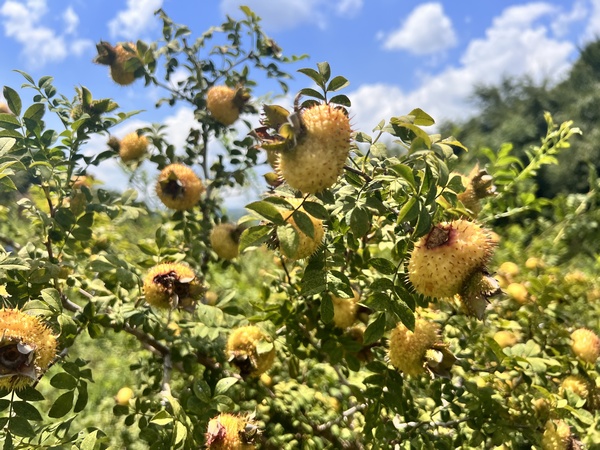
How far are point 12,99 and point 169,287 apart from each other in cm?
66

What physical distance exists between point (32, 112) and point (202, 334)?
2.51ft

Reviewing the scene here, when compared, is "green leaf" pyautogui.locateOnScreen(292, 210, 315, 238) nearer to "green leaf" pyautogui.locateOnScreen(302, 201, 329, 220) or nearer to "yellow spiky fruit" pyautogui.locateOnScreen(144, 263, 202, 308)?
"green leaf" pyautogui.locateOnScreen(302, 201, 329, 220)

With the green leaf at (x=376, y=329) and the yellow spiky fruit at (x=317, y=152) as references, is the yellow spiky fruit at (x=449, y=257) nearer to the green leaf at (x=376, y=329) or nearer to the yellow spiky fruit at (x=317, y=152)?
the green leaf at (x=376, y=329)

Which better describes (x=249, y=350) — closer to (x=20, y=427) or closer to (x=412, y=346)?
(x=412, y=346)

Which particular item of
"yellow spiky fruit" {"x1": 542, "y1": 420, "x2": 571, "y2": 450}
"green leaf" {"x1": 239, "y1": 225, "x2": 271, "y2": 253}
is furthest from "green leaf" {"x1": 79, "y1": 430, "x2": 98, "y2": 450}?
"yellow spiky fruit" {"x1": 542, "y1": 420, "x2": 571, "y2": 450}

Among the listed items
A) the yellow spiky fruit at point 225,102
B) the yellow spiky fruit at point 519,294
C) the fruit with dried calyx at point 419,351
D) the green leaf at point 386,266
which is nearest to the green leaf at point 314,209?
the green leaf at point 386,266

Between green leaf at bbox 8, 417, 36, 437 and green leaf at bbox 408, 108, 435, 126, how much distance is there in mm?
959

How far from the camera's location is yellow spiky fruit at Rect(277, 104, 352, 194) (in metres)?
0.85

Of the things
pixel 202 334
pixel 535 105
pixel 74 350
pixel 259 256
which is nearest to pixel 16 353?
pixel 202 334

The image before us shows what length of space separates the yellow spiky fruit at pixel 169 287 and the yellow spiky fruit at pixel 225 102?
82 centimetres

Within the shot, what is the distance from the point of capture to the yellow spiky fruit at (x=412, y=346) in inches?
47.0

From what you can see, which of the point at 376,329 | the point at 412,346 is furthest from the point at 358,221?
the point at 412,346

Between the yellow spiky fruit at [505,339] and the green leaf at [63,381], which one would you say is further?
the yellow spiky fruit at [505,339]

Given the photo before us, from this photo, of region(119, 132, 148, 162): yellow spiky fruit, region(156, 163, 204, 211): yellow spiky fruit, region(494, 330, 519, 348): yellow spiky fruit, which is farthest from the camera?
region(119, 132, 148, 162): yellow spiky fruit
